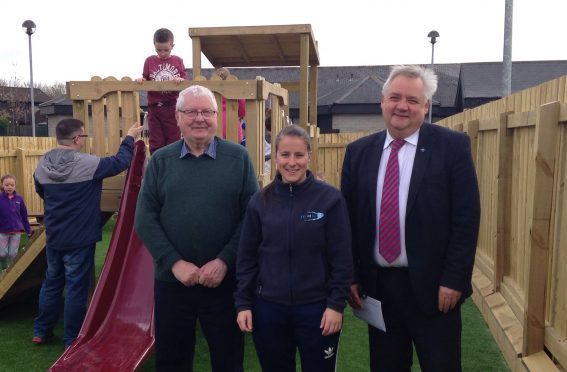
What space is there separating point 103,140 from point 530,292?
392cm

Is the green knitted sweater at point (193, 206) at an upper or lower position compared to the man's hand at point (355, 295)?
upper

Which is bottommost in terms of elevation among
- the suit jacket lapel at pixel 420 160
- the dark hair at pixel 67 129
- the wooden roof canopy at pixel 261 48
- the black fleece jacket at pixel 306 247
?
the black fleece jacket at pixel 306 247

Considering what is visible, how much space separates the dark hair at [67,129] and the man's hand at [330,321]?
9.64 ft

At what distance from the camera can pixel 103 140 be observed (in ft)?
16.5

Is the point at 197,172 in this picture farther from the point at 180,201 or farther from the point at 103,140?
the point at 103,140

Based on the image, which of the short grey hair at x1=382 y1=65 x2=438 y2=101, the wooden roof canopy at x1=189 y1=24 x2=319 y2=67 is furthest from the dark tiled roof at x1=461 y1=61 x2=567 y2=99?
the short grey hair at x1=382 y1=65 x2=438 y2=101

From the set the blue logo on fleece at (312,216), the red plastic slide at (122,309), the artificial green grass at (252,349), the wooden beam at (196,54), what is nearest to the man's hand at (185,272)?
the blue logo on fleece at (312,216)

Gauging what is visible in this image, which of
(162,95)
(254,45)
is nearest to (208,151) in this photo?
(162,95)

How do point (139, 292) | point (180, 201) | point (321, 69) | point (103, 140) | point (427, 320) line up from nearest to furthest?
1. point (427, 320)
2. point (180, 201)
3. point (139, 292)
4. point (103, 140)
5. point (321, 69)

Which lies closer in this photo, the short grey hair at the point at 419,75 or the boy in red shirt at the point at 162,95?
the short grey hair at the point at 419,75

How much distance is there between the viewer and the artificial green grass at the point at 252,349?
167 inches

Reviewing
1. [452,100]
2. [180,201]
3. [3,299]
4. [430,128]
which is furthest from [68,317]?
[452,100]

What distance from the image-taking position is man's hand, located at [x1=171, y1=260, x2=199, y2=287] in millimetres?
2748

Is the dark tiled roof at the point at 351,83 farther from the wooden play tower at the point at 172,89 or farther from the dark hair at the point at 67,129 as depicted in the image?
the dark hair at the point at 67,129
